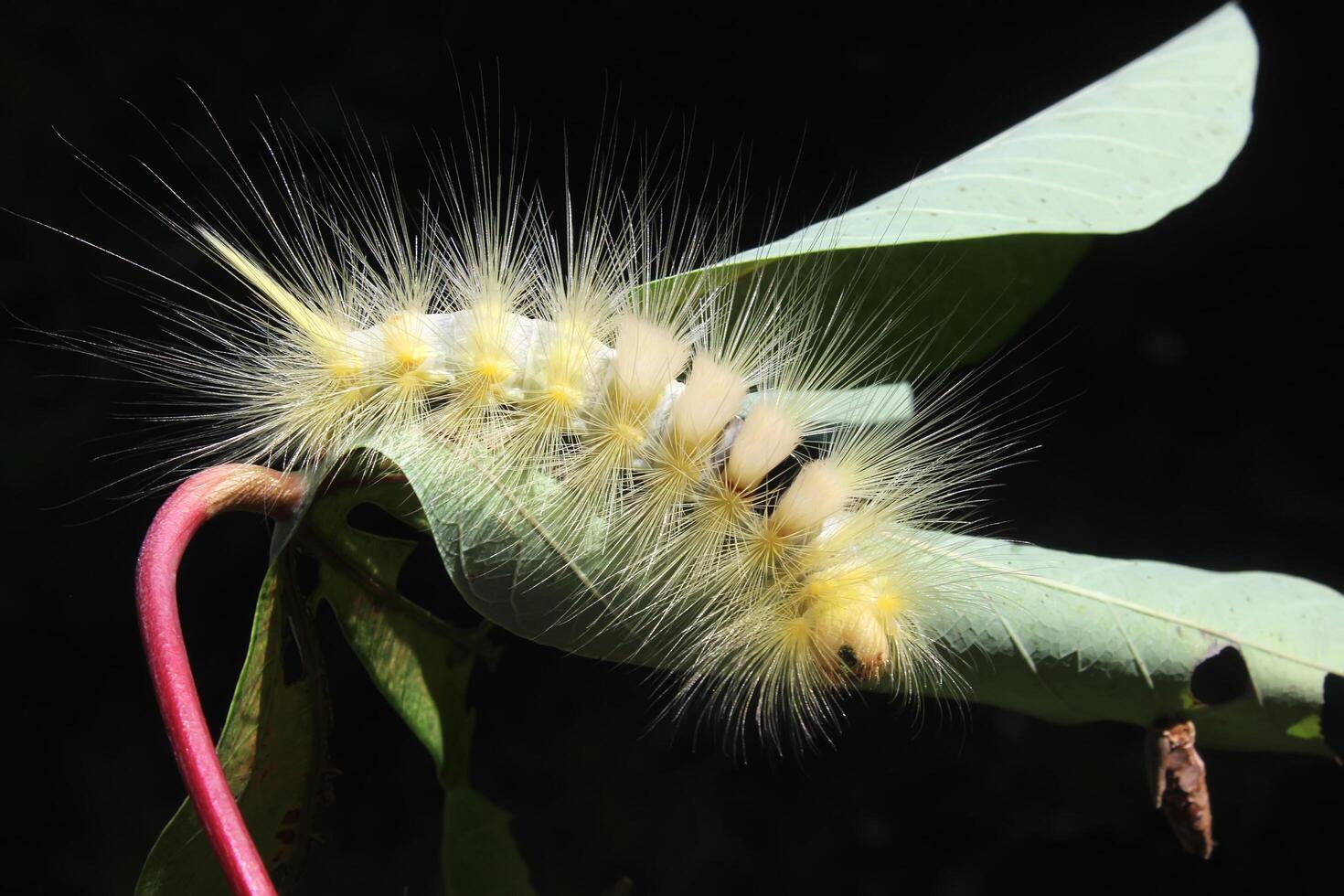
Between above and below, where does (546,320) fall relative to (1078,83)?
below

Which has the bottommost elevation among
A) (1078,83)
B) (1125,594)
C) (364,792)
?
(364,792)

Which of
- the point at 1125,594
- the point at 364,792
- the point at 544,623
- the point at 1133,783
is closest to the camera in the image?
the point at 544,623

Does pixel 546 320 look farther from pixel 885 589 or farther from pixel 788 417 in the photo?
pixel 885 589

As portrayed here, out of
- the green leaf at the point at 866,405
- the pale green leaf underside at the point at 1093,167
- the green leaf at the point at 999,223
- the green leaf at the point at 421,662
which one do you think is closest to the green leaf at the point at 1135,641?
the green leaf at the point at 866,405

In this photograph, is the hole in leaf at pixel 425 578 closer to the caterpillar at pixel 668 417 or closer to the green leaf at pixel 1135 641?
the caterpillar at pixel 668 417

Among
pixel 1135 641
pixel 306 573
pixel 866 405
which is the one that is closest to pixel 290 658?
pixel 306 573

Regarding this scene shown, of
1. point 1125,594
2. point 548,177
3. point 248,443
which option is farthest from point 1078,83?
point 248,443

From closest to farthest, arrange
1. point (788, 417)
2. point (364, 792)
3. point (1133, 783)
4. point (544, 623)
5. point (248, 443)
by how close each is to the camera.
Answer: point (544, 623), point (788, 417), point (248, 443), point (1133, 783), point (364, 792)
